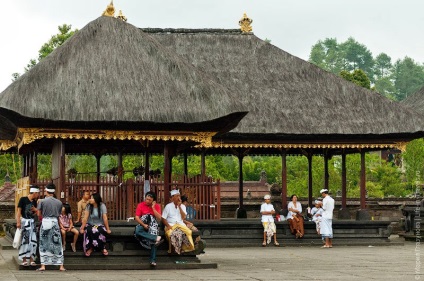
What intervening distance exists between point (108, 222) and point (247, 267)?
3388 mm

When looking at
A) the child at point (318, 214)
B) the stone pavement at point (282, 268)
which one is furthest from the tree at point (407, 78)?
the stone pavement at point (282, 268)

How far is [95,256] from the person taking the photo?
20.5 m

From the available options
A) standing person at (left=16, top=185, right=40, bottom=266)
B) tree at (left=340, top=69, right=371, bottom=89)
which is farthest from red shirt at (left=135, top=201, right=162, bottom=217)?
tree at (left=340, top=69, right=371, bottom=89)

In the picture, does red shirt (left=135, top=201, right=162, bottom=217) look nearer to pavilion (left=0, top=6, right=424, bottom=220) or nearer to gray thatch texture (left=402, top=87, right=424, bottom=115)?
pavilion (left=0, top=6, right=424, bottom=220)

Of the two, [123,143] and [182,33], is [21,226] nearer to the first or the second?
[123,143]

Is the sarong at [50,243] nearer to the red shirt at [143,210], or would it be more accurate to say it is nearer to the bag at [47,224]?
the bag at [47,224]

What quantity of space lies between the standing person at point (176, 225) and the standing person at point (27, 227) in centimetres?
277

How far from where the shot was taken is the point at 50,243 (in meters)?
19.5

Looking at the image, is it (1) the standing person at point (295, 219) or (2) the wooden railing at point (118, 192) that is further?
(1) the standing person at point (295, 219)

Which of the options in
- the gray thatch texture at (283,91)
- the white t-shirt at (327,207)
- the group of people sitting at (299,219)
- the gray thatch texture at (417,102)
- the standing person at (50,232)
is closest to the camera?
the standing person at (50,232)

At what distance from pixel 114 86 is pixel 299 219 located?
1037cm

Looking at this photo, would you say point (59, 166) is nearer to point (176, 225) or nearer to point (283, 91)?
point (176, 225)

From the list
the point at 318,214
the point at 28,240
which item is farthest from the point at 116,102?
the point at 318,214

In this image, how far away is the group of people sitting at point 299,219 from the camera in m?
28.9
